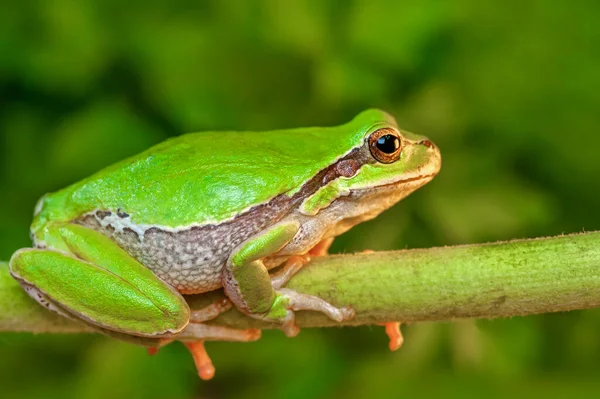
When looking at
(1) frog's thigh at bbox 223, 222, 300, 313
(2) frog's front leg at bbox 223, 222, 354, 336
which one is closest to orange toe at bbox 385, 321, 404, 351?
(2) frog's front leg at bbox 223, 222, 354, 336

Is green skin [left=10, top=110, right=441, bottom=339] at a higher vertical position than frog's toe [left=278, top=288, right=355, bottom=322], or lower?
higher

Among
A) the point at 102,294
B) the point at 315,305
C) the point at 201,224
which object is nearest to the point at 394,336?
the point at 315,305

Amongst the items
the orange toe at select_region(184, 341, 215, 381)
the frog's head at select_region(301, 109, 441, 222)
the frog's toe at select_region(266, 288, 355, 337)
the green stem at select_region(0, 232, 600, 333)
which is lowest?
the orange toe at select_region(184, 341, 215, 381)

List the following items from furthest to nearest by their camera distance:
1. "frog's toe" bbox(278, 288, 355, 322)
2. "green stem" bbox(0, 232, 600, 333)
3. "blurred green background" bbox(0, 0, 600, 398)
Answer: "blurred green background" bbox(0, 0, 600, 398) → "frog's toe" bbox(278, 288, 355, 322) → "green stem" bbox(0, 232, 600, 333)

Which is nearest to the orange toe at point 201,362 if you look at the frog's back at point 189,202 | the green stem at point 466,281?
the frog's back at point 189,202

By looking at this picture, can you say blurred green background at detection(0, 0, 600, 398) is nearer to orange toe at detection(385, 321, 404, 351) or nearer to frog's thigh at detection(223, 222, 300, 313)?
orange toe at detection(385, 321, 404, 351)

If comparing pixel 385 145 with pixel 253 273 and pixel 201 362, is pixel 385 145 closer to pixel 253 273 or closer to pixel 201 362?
pixel 253 273
